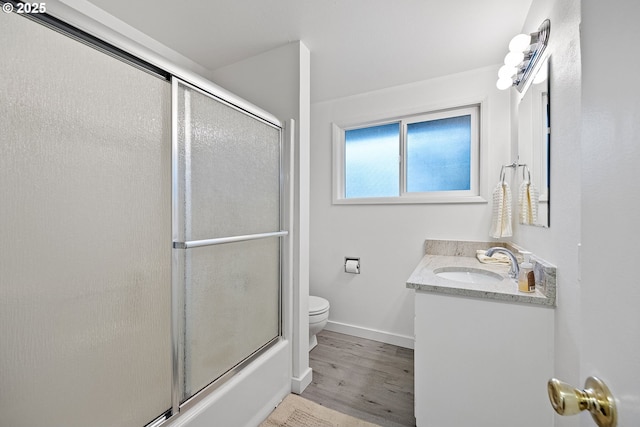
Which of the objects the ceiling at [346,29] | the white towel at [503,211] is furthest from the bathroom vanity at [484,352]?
the ceiling at [346,29]

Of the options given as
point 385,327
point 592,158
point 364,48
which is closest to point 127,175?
point 592,158

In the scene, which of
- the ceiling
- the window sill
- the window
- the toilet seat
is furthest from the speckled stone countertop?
the ceiling

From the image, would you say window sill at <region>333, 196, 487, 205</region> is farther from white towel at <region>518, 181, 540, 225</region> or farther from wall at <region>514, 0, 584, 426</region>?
wall at <region>514, 0, 584, 426</region>

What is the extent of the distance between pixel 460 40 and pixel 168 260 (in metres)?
2.19

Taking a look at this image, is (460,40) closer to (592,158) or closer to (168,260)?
(592,158)

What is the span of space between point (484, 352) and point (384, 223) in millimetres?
1359

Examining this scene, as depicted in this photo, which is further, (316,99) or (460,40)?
(316,99)

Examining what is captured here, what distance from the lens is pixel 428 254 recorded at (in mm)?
2236

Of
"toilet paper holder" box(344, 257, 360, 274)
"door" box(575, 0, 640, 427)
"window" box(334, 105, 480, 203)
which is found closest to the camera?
"door" box(575, 0, 640, 427)

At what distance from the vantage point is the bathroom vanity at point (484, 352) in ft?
3.78

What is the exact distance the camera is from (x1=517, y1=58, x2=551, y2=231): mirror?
1248 mm

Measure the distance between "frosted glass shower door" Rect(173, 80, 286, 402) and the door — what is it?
120 cm

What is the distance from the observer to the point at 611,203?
370 mm

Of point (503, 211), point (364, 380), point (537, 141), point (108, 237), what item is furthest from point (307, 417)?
point (537, 141)
